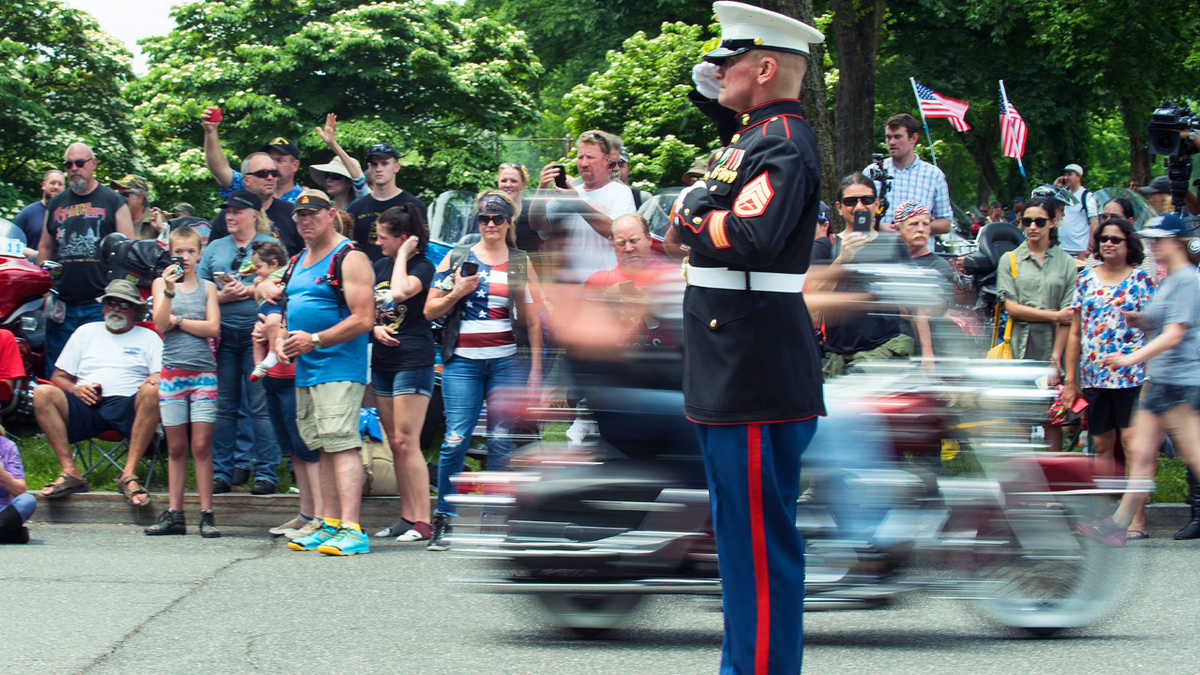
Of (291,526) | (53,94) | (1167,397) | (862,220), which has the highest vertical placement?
(53,94)

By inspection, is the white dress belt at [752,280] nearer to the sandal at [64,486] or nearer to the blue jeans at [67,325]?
the sandal at [64,486]

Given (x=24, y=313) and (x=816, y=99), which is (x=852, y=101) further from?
(x=24, y=313)

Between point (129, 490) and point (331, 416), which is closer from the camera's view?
point (331, 416)

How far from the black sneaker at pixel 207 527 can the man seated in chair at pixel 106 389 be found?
62cm

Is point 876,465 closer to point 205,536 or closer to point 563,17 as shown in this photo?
point 205,536

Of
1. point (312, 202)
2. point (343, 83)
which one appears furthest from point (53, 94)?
point (312, 202)

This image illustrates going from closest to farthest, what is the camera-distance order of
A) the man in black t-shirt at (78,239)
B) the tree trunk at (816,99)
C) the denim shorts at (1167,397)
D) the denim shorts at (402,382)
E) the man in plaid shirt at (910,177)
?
the denim shorts at (1167,397) < the denim shorts at (402,382) < the man in plaid shirt at (910,177) < the man in black t-shirt at (78,239) < the tree trunk at (816,99)

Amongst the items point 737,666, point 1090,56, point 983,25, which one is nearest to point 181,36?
point 983,25

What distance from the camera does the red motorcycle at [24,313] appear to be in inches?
371

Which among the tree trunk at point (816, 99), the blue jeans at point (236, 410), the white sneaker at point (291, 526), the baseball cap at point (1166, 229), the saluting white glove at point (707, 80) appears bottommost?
the white sneaker at point (291, 526)

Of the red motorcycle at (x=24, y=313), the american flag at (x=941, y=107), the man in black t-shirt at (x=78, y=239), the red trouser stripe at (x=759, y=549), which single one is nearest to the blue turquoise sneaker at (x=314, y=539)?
the man in black t-shirt at (x=78, y=239)

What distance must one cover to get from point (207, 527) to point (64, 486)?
115 centimetres

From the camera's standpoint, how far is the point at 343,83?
33.6 m

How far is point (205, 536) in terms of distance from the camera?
737cm
